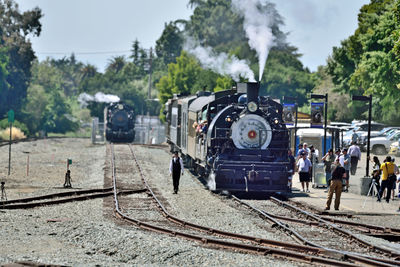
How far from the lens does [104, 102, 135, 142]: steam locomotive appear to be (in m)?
58.3

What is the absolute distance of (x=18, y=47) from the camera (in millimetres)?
86625

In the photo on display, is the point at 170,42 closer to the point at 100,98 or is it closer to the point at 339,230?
the point at 100,98

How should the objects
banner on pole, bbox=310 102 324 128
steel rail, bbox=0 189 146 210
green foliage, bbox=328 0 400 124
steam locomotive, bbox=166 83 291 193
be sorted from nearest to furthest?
steel rail, bbox=0 189 146 210, steam locomotive, bbox=166 83 291 193, banner on pole, bbox=310 102 324 128, green foliage, bbox=328 0 400 124

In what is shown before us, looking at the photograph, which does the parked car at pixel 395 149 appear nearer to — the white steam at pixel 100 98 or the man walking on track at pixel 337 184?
the man walking on track at pixel 337 184

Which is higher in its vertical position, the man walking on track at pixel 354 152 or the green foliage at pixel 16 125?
the green foliage at pixel 16 125

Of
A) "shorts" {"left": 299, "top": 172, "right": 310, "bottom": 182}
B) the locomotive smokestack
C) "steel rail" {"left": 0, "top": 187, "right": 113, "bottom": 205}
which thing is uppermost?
the locomotive smokestack

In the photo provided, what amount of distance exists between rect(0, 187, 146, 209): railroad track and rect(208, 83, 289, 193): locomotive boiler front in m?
3.32

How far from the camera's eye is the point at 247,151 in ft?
79.2

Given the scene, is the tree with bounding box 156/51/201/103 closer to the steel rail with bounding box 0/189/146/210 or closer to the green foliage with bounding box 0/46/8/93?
the green foliage with bounding box 0/46/8/93

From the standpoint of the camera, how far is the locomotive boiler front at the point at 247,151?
23812mm

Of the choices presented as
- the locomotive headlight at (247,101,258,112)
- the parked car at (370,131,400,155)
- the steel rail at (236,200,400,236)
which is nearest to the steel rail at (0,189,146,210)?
the locomotive headlight at (247,101,258,112)

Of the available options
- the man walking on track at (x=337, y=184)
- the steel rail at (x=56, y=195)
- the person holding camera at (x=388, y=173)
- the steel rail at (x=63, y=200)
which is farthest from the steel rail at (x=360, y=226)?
the steel rail at (x=56, y=195)

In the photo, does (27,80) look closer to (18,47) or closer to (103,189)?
(18,47)

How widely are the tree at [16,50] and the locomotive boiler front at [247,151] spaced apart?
56.3 meters
